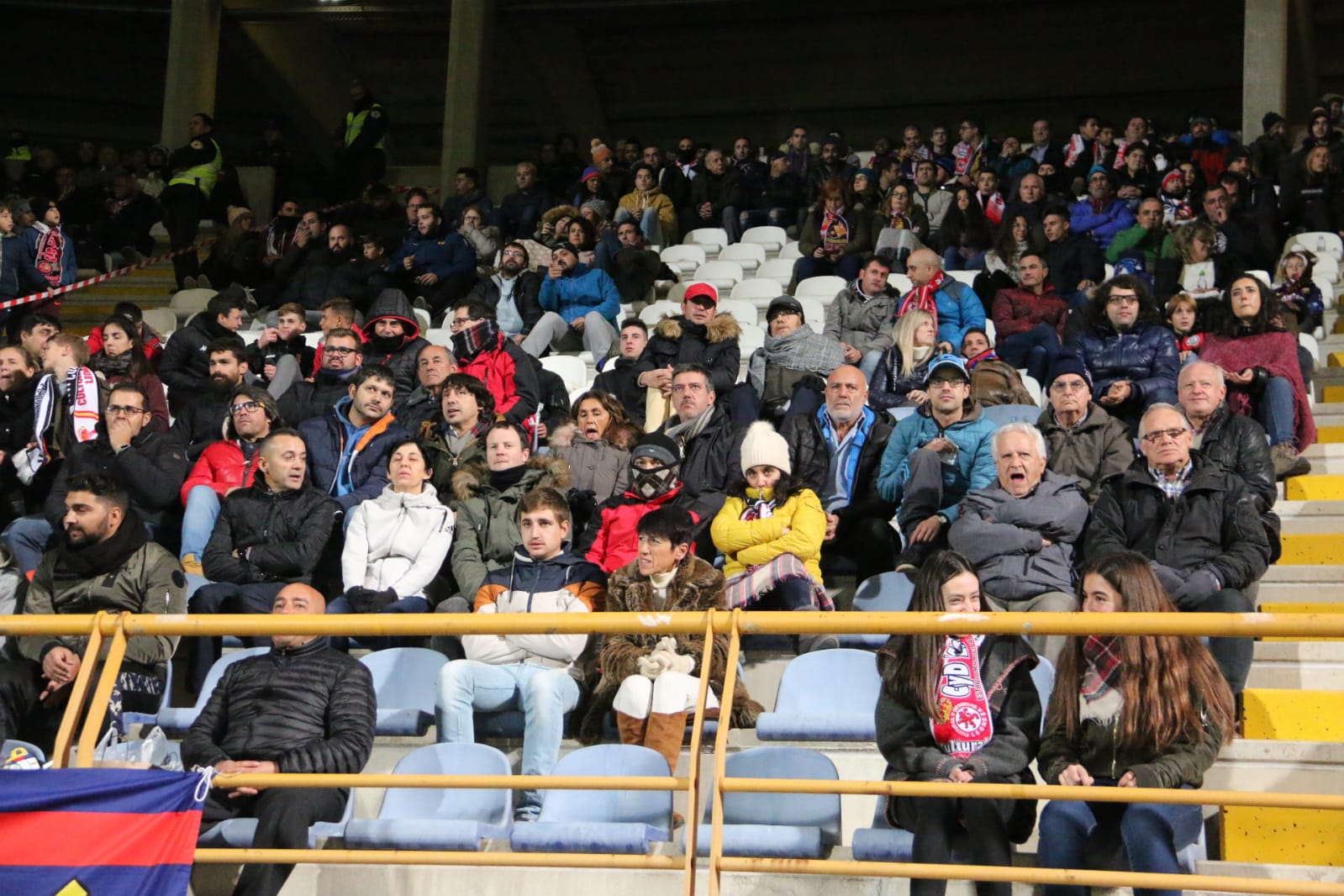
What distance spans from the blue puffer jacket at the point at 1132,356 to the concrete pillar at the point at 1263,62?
6.11 m

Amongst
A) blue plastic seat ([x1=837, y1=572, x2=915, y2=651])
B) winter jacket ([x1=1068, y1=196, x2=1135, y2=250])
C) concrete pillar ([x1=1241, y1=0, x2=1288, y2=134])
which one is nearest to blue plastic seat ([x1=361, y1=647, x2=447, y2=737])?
blue plastic seat ([x1=837, y1=572, x2=915, y2=651])

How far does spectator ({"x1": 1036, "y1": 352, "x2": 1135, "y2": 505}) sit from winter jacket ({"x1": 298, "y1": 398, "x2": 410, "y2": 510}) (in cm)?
266

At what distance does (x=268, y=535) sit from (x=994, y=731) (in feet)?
10.8

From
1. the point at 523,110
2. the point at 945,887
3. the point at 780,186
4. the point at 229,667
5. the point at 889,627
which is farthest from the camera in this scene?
the point at 523,110

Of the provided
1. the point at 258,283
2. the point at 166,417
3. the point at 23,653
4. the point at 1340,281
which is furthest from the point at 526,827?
Result: the point at 258,283

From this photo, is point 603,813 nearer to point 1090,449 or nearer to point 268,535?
point 268,535

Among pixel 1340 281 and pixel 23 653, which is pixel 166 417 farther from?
pixel 1340 281

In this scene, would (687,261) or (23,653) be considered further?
(687,261)

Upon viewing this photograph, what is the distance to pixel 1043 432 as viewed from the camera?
21.2ft

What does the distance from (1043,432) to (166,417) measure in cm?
408

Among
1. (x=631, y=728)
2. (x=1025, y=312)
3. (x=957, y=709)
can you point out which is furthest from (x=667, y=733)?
(x=1025, y=312)

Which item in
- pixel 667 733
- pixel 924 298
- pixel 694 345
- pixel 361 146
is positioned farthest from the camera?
pixel 361 146

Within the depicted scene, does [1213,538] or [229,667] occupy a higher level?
[1213,538]

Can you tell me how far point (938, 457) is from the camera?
630 cm
